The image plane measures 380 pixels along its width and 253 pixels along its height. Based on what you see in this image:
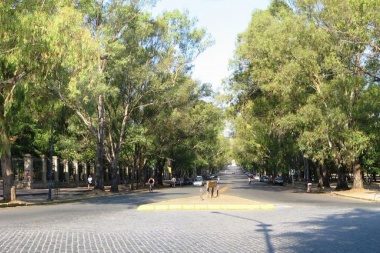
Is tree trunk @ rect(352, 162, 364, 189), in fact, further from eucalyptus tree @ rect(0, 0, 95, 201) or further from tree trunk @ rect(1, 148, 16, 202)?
eucalyptus tree @ rect(0, 0, 95, 201)

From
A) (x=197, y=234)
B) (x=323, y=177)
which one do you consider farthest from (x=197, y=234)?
(x=323, y=177)

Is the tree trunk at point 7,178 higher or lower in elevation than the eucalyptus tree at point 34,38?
lower

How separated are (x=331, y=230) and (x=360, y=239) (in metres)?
1.87

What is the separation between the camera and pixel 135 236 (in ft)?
39.8

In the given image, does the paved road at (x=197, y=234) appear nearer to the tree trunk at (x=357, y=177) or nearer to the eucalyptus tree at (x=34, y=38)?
the eucalyptus tree at (x=34, y=38)

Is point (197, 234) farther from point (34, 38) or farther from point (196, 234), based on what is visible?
point (34, 38)

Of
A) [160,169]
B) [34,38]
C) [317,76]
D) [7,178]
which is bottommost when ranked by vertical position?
[160,169]

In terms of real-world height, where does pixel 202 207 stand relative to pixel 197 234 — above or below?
below

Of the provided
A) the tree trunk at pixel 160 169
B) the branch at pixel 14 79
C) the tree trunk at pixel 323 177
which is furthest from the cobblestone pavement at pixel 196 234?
the tree trunk at pixel 160 169

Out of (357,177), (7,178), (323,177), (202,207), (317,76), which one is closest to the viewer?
(202,207)

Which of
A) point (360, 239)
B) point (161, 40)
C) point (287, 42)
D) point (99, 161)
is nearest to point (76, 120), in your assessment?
point (99, 161)

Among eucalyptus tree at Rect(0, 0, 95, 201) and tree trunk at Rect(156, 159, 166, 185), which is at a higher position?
eucalyptus tree at Rect(0, 0, 95, 201)

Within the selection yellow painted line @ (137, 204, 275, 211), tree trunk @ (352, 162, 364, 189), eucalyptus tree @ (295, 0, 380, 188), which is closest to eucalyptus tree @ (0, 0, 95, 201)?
yellow painted line @ (137, 204, 275, 211)

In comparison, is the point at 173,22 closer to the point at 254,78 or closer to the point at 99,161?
the point at 254,78
